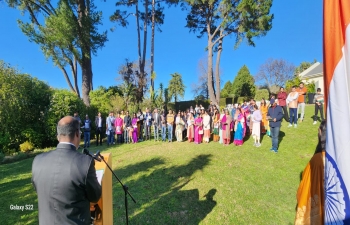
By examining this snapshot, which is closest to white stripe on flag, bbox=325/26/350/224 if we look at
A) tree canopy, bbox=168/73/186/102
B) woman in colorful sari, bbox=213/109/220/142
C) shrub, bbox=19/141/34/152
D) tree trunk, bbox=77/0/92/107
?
woman in colorful sari, bbox=213/109/220/142

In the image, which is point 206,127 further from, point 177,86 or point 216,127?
point 177,86

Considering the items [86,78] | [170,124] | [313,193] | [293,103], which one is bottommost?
[170,124]

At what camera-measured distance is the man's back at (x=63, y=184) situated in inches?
68.6

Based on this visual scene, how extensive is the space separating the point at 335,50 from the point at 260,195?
189 inches

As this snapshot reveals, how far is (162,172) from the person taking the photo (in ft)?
22.2

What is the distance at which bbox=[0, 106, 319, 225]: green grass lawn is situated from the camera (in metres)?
4.45

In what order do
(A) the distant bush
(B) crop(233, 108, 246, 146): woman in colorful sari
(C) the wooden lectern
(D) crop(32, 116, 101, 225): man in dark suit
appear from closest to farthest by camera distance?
(D) crop(32, 116, 101, 225): man in dark suit, (C) the wooden lectern, (B) crop(233, 108, 246, 146): woman in colorful sari, (A) the distant bush

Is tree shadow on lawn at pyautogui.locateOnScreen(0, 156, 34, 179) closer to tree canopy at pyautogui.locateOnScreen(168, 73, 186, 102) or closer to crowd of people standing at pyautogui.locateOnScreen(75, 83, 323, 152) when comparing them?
crowd of people standing at pyautogui.locateOnScreen(75, 83, 323, 152)

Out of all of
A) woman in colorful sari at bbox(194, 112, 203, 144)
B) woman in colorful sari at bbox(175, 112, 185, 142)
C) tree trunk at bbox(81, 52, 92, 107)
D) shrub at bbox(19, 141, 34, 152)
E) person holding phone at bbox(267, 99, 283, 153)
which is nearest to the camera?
person holding phone at bbox(267, 99, 283, 153)

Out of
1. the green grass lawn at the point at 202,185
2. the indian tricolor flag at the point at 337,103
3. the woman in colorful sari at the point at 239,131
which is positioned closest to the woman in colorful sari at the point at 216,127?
the woman in colorful sari at the point at 239,131

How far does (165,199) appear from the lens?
5.05 m

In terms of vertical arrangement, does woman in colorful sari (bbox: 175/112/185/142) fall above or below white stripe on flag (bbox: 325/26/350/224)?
below

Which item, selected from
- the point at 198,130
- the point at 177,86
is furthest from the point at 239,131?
A: the point at 177,86

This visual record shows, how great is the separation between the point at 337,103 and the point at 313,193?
4.09 ft
